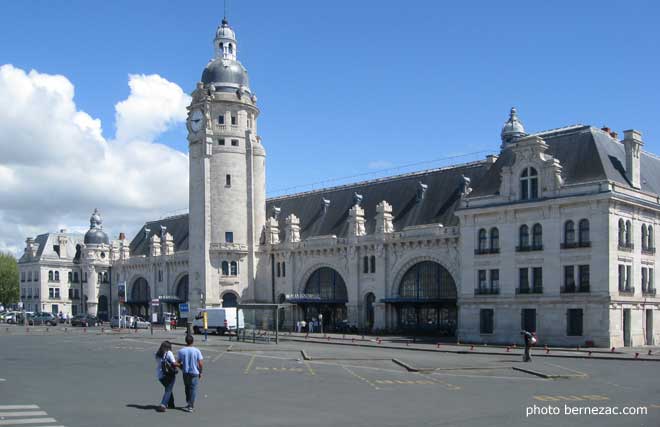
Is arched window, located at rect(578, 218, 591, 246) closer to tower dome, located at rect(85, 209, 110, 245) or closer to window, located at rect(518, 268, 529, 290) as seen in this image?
window, located at rect(518, 268, 529, 290)

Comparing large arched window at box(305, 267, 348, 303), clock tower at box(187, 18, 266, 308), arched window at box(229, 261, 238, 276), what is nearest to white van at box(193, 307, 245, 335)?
large arched window at box(305, 267, 348, 303)

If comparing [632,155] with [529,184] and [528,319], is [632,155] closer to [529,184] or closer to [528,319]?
[529,184]

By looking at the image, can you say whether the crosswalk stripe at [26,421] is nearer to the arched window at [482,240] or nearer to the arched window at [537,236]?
the arched window at [537,236]

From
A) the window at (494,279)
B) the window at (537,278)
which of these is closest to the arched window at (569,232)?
the window at (537,278)

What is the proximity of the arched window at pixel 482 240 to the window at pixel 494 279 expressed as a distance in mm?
1903

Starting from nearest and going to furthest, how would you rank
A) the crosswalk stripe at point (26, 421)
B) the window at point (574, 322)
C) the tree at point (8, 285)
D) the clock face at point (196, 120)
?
the crosswalk stripe at point (26, 421) → the window at point (574, 322) → the clock face at point (196, 120) → the tree at point (8, 285)

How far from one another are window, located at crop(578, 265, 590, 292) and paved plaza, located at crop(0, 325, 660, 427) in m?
9.80

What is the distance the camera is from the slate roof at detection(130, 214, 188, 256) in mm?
99506

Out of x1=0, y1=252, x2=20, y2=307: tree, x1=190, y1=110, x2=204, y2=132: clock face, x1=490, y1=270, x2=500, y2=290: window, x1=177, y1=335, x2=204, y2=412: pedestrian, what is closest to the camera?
x1=177, y1=335, x2=204, y2=412: pedestrian

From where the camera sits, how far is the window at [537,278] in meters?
52.9

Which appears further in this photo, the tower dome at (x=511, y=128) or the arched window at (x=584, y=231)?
the tower dome at (x=511, y=128)

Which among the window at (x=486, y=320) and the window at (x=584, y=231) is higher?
the window at (x=584, y=231)

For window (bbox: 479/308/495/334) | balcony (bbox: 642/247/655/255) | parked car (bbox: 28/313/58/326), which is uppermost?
balcony (bbox: 642/247/655/255)

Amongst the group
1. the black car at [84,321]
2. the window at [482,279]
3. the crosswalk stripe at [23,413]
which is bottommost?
the black car at [84,321]
